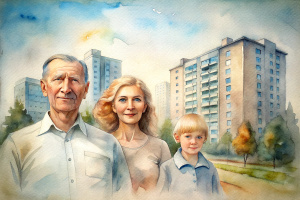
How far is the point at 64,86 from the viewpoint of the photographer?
2.20 metres

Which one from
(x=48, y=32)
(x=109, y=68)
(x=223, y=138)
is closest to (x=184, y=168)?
(x=223, y=138)

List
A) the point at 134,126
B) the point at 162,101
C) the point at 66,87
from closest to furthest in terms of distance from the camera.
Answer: the point at 66,87 → the point at 134,126 → the point at 162,101

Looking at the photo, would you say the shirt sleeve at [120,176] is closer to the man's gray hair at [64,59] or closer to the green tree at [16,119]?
the man's gray hair at [64,59]

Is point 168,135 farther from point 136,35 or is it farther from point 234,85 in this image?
point 136,35

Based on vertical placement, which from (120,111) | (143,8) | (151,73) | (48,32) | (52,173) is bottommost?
(52,173)

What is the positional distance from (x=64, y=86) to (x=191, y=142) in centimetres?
113

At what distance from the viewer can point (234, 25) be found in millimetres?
2479

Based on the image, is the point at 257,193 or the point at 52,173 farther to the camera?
the point at 257,193

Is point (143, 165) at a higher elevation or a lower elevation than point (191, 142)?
lower

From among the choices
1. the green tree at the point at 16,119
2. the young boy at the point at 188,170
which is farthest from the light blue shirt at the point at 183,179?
the green tree at the point at 16,119

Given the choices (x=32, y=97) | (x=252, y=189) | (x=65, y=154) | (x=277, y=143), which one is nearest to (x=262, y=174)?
(x=252, y=189)

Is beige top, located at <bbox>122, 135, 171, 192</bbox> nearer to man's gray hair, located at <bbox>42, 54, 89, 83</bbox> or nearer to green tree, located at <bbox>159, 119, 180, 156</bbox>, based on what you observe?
green tree, located at <bbox>159, 119, 180, 156</bbox>

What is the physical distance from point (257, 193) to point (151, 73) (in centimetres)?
142

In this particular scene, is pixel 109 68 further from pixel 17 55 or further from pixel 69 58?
pixel 17 55
